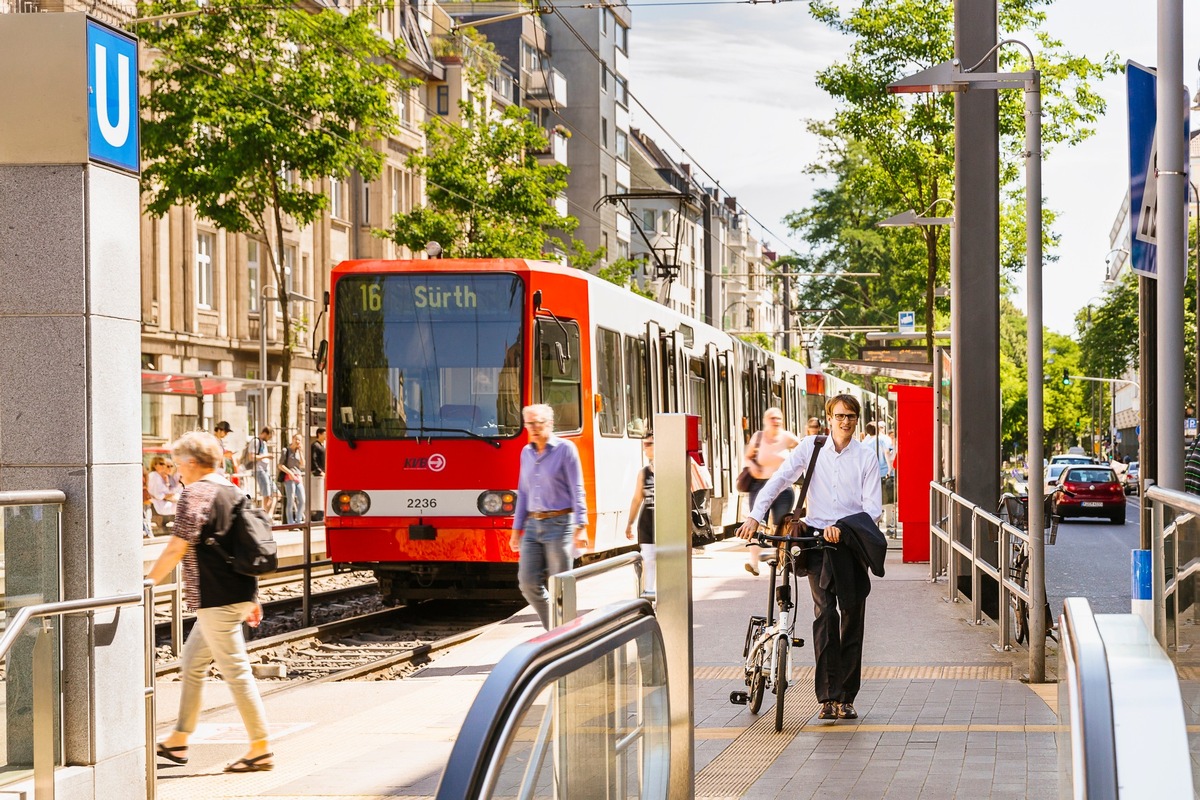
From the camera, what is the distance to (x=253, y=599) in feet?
28.1

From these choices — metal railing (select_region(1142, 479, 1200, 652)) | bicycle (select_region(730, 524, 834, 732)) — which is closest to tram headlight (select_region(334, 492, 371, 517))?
bicycle (select_region(730, 524, 834, 732))

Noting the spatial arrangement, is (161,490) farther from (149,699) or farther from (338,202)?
(338,202)

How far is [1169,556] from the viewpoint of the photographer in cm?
451

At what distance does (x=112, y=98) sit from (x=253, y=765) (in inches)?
134

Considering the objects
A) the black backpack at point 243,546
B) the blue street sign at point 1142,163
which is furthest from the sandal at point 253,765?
the blue street sign at point 1142,163

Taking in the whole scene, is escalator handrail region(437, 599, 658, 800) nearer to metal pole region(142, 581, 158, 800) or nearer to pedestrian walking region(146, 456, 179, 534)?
metal pole region(142, 581, 158, 800)

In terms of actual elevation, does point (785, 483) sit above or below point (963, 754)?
above

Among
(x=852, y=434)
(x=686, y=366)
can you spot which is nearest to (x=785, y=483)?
(x=852, y=434)

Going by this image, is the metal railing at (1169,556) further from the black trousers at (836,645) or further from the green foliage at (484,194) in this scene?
the green foliage at (484,194)

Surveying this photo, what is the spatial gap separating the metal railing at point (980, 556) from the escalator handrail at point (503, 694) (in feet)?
23.1

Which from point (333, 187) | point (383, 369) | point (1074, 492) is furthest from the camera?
point (333, 187)

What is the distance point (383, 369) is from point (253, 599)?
24.9 feet

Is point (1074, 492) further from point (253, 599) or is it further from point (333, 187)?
point (253, 599)

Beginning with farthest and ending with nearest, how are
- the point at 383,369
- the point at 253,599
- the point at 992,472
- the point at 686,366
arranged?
the point at 686,366 → the point at 383,369 → the point at 992,472 → the point at 253,599
